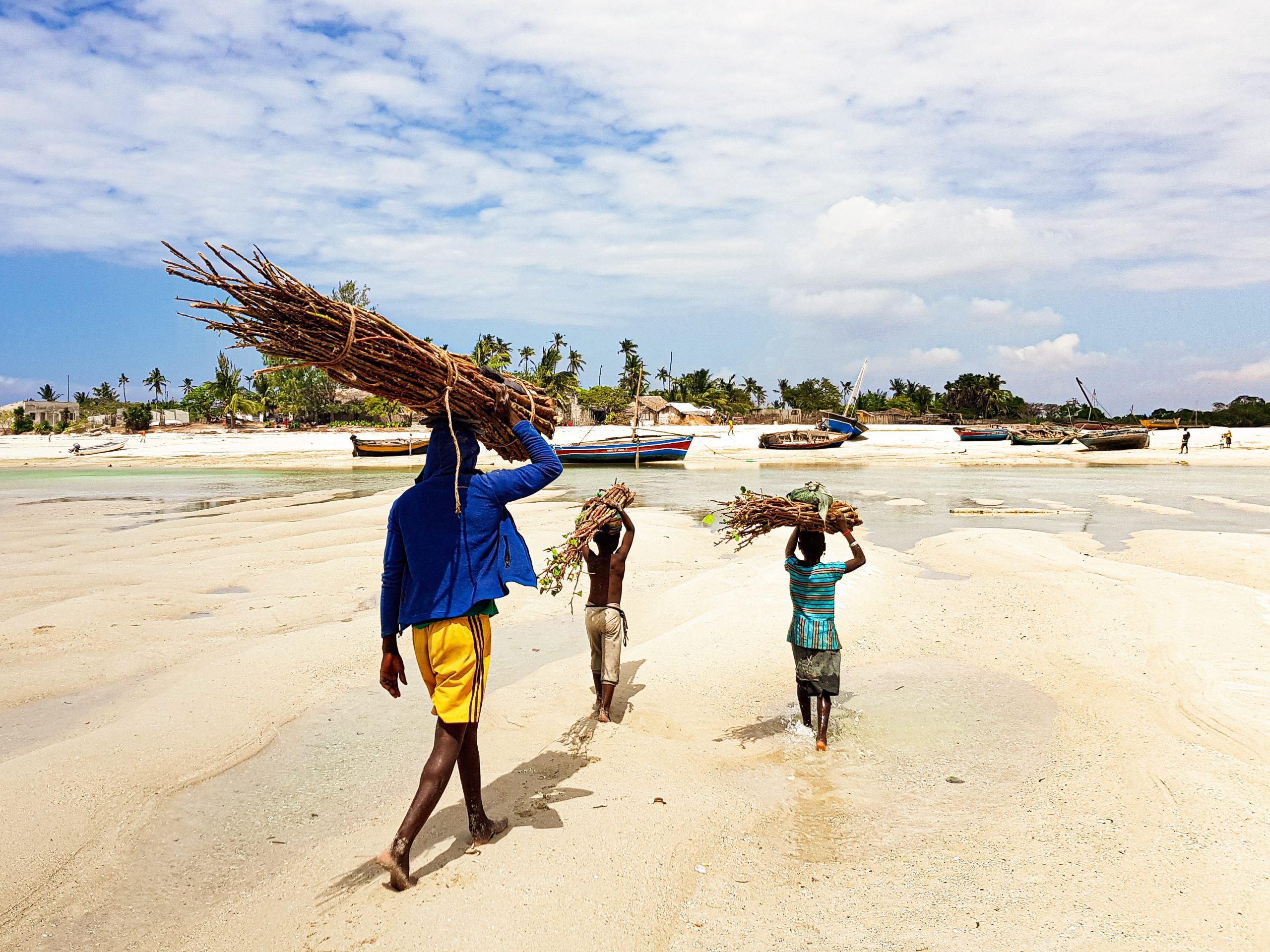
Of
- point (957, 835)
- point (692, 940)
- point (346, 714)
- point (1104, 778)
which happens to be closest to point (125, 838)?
point (346, 714)

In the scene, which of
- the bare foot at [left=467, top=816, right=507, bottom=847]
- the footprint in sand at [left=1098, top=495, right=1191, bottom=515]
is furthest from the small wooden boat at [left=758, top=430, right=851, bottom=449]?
the bare foot at [left=467, top=816, right=507, bottom=847]

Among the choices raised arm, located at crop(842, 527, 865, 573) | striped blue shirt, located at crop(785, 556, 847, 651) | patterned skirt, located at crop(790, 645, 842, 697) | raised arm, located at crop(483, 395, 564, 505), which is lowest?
patterned skirt, located at crop(790, 645, 842, 697)

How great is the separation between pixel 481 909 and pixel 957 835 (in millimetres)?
2604

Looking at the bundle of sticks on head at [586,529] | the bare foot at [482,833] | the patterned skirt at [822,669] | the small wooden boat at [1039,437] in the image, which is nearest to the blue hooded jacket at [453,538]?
the bare foot at [482,833]

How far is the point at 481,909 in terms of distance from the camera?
3.22 metres

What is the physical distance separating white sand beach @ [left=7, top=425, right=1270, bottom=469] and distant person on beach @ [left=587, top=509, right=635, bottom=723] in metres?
34.7

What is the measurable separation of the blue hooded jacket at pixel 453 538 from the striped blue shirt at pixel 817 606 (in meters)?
2.48

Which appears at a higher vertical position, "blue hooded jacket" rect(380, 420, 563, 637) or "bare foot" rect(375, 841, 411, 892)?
"blue hooded jacket" rect(380, 420, 563, 637)

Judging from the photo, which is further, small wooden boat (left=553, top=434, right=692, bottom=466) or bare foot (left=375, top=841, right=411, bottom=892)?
small wooden boat (left=553, top=434, right=692, bottom=466)

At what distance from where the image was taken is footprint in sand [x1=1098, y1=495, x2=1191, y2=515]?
1916 centimetres

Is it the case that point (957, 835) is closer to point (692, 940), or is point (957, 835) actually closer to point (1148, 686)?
point (692, 940)

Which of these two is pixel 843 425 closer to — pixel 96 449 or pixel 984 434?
pixel 984 434

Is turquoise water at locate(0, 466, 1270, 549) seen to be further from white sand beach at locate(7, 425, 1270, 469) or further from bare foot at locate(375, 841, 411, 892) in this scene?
bare foot at locate(375, 841, 411, 892)

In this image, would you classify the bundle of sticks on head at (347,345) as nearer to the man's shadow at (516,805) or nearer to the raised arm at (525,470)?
the raised arm at (525,470)
